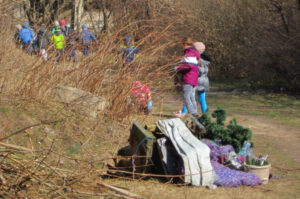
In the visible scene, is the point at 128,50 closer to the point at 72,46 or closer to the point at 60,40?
the point at 72,46

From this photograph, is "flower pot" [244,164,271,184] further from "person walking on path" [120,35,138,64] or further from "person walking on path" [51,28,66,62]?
"person walking on path" [51,28,66,62]

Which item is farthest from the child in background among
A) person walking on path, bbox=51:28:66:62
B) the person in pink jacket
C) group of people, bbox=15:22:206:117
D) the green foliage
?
the green foliage

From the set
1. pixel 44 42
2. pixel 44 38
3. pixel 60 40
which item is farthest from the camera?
pixel 44 38

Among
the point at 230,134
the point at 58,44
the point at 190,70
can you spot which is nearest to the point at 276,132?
the point at 190,70

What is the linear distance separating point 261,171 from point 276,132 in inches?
140

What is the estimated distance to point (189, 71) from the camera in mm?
9641

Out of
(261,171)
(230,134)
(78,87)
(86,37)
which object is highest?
(86,37)

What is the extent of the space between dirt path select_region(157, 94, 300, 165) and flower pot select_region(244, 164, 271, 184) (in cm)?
123

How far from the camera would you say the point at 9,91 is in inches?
303

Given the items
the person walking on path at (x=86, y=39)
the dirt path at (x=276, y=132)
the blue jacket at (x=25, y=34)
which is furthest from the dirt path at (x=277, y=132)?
the blue jacket at (x=25, y=34)

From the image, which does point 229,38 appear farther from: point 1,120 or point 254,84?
point 1,120

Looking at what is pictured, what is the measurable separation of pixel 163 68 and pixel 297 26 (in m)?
8.32

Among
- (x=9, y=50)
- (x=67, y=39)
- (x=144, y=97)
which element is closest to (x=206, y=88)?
(x=144, y=97)

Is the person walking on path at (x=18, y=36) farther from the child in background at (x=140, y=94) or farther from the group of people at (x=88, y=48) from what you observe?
the child in background at (x=140, y=94)
